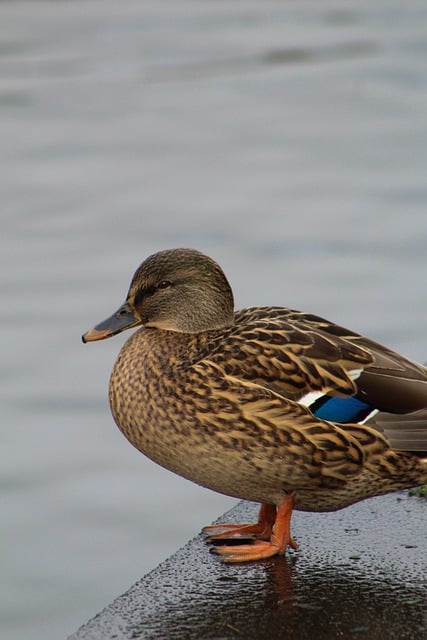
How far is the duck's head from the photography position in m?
4.30

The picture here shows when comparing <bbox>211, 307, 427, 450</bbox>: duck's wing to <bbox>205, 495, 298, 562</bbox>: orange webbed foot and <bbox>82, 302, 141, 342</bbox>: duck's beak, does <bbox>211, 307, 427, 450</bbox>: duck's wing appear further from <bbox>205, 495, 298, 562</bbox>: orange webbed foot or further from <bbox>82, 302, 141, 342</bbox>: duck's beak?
<bbox>82, 302, 141, 342</bbox>: duck's beak

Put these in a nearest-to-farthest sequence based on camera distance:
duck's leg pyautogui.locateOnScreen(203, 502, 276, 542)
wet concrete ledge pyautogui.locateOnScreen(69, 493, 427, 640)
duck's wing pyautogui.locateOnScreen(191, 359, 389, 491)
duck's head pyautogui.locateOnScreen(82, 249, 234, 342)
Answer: wet concrete ledge pyautogui.locateOnScreen(69, 493, 427, 640) → duck's wing pyautogui.locateOnScreen(191, 359, 389, 491) → duck's leg pyautogui.locateOnScreen(203, 502, 276, 542) → duck's head pyautogui.locateOnScreen(82, 249, 234, 342)

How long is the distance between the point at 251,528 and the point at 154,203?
4.31 metres

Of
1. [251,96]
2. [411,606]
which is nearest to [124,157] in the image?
[251,96]

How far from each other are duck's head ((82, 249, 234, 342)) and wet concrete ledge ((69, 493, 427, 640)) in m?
0.67

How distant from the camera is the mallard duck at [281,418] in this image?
388 cm

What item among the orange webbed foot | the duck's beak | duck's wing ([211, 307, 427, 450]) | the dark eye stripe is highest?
the dark eye stripe

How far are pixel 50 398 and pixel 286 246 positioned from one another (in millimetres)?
2138

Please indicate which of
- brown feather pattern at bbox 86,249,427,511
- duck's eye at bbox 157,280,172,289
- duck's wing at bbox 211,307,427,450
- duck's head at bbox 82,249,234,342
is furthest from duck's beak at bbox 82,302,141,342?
duck's wing at bbox 211,307,427,450

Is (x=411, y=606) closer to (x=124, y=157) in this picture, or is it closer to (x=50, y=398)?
(x=50, y=398)

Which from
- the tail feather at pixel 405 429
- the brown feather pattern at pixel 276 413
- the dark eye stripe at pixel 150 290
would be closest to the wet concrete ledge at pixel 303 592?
the brown feather pattern at pixel 276 413

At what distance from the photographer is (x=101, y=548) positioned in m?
4.73

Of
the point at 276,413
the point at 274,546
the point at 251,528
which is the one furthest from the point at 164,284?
the point at 274,546

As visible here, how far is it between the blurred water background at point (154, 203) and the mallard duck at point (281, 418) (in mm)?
382
